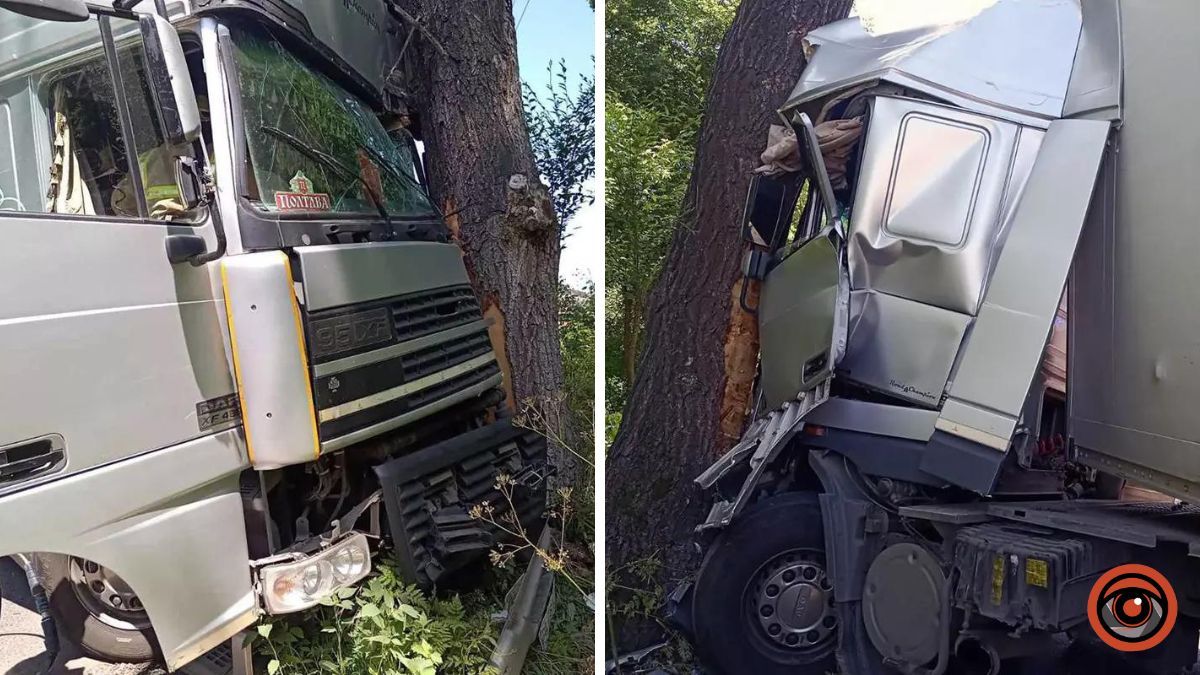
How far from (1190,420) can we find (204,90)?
2590 mm

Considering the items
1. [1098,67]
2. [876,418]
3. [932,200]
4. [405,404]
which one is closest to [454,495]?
[405,404]

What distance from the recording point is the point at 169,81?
1963 millimetres

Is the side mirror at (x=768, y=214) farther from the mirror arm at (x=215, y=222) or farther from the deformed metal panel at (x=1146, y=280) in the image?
the mirror arm at (x=215, y=222)

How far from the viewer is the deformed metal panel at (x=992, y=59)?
208 cm

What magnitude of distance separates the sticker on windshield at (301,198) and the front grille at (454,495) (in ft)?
2.66

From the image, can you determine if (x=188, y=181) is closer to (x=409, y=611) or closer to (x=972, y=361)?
(x=409, y=611)

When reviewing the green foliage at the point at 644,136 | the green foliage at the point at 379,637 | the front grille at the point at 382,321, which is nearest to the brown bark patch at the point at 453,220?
the front grille at the point at 382,321

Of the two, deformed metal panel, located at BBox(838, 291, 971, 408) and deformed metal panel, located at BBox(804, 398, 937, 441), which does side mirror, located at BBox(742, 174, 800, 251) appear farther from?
deformed metal panel, located at BBox(804, 398, 937, 441)

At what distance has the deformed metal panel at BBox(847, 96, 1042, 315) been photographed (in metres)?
2.09

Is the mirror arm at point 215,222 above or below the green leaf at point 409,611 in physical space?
above

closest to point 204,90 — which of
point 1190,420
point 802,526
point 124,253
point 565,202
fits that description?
point 124,253

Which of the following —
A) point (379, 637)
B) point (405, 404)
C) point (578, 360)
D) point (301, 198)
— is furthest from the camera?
point (578, 360)

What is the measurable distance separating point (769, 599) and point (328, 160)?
6.38 ft

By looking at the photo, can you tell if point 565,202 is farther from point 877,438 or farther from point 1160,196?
point 1160,196
